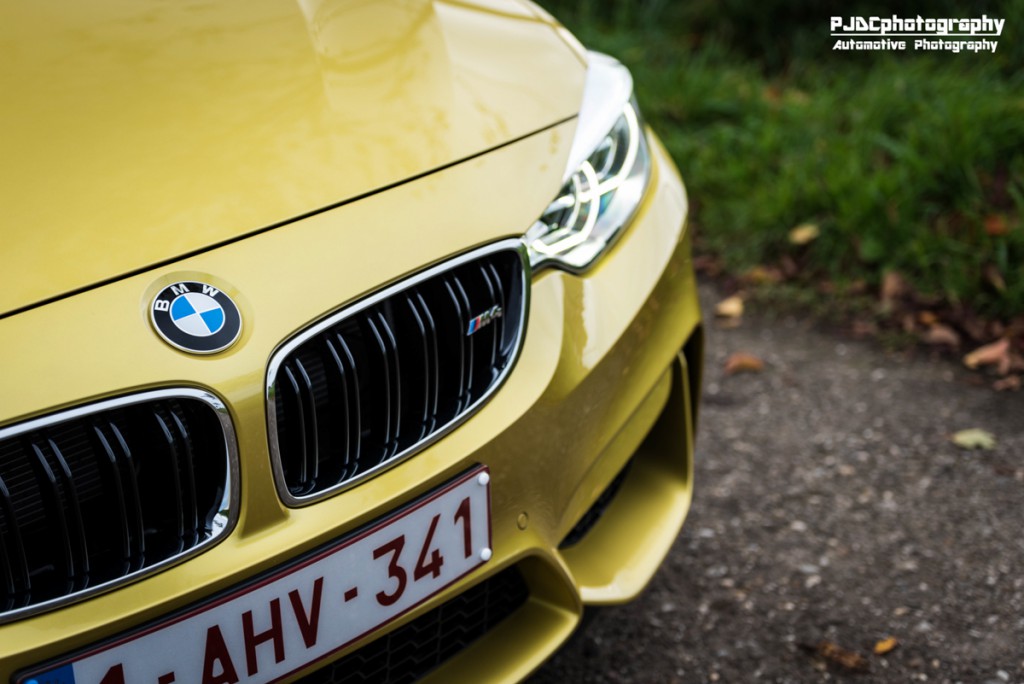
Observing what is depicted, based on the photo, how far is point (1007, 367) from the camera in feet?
9.25

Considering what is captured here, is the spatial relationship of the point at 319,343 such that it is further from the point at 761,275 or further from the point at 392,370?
the point at 761,275

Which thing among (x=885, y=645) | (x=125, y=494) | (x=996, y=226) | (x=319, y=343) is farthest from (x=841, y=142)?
(x=125, y=494)

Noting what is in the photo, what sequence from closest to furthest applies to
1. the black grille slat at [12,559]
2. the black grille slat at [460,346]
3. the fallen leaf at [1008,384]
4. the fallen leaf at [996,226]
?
the black grille slat at [12,559] → the black grille slat at [460,346] → the fallen leaf at [1008,384] → the fallen leaf at [996,226]

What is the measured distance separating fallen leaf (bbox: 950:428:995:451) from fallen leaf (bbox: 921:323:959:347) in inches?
16.3

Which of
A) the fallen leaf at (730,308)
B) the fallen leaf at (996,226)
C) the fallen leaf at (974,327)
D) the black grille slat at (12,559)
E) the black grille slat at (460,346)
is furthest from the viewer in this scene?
the fallen leaf at (730,308)

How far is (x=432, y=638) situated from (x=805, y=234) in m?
2.25

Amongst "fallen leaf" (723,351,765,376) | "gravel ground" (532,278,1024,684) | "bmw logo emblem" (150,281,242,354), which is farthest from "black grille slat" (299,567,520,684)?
"fallen leaf" (723,351,765,376)

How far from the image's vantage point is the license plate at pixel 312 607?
3.86 feet

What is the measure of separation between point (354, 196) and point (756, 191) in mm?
2404

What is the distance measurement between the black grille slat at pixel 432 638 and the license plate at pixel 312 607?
0.30 ft

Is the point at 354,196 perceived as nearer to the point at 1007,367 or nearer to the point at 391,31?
the point at 391,31

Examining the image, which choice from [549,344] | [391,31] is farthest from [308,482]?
[391,31]

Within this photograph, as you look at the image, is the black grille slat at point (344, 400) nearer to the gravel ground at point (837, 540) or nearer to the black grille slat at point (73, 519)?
the black grille slat at point (73, 519)

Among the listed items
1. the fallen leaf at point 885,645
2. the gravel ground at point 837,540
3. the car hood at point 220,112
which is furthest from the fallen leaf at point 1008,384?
the car hood at point 220,112
